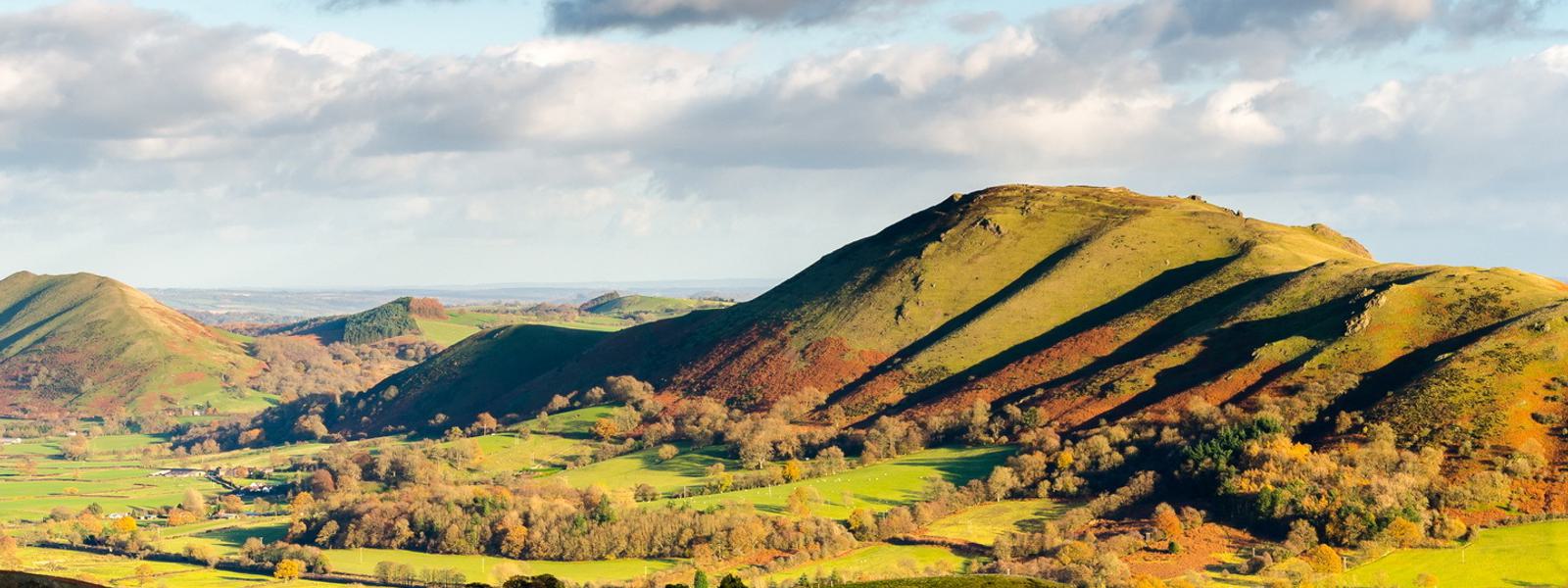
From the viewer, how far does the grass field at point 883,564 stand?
141 meters

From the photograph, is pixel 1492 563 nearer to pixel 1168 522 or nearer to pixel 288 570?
pixel 1168 522

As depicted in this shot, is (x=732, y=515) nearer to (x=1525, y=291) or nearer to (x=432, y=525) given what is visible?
(x=432, y=525)

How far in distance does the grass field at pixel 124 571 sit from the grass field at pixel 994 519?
70.5 metres

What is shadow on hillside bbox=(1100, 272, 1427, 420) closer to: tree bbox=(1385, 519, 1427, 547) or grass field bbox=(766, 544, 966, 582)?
grass field bbox=(766, 544, 966, 582)

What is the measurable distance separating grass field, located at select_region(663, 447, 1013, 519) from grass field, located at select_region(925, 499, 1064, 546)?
9.39m

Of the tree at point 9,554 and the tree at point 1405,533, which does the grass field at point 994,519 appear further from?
the tree at point 9,554

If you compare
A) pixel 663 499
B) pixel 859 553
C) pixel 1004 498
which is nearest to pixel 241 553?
pixel 663 499

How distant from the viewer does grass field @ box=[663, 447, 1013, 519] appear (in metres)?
175

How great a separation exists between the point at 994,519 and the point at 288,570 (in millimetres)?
83063

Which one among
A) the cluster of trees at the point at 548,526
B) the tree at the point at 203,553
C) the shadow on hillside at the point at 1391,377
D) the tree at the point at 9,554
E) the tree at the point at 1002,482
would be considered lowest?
the tree at the point at 9,554

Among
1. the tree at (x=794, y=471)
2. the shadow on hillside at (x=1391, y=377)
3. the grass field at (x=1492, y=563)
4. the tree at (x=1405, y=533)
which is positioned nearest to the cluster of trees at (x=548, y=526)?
the tree at (x=794, y=471)

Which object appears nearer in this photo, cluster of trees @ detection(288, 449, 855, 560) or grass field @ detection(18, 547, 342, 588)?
cluster of trees @ detection(288, 449, 855, 560)

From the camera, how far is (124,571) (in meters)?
172

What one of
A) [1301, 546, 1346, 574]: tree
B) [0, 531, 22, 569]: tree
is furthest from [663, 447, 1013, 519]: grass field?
[0, 531, 22, 569]: tree
